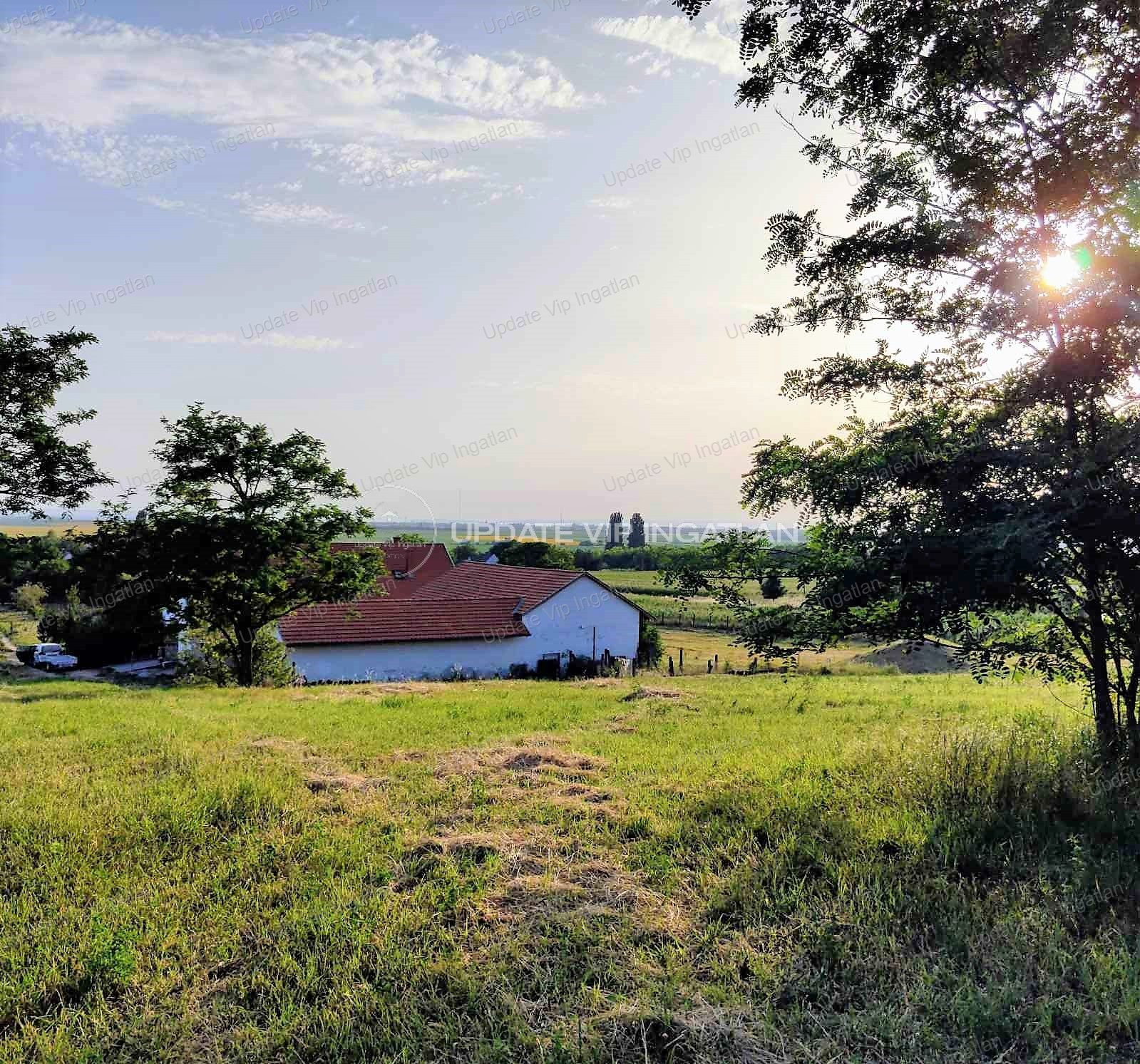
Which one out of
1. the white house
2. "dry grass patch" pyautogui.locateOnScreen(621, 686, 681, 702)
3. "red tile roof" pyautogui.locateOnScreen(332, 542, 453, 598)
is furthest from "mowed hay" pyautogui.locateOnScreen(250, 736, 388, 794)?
"red tile roof" pyautogui.locateOnScreen(332, 542, 453, 598)

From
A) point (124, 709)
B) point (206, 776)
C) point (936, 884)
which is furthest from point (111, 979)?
point (124, 709)

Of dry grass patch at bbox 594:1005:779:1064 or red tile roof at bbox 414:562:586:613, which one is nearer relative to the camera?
dry grass patch at bbox 594:1005:779:1064

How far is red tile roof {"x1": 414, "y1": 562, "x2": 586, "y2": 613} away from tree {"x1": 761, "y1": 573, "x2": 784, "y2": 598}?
23243mm

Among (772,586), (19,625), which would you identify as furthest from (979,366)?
(19,625)

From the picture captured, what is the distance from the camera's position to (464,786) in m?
6.00

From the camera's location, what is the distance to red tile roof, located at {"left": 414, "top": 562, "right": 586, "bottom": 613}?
95.9 ft

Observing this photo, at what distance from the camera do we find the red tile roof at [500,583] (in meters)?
29.2

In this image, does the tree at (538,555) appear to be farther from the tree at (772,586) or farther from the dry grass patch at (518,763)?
the tree at (772,586)

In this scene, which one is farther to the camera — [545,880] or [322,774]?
[322,774]

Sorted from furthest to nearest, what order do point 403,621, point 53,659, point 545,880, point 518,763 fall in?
point 53,659 < point 403,621 < point 518,763 < point 545,880

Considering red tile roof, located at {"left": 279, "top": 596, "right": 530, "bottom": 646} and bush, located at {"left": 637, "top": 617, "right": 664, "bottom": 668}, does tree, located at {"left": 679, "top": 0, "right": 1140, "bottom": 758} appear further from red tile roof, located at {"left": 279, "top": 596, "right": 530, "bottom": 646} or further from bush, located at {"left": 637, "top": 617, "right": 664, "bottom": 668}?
bush, located at {"left": 637, "top": 617, "right": 664, "bottom": 668}

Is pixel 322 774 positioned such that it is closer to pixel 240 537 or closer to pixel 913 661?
pixel 240 537

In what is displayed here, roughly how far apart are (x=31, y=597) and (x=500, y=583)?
40879mm

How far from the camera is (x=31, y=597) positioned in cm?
5003
